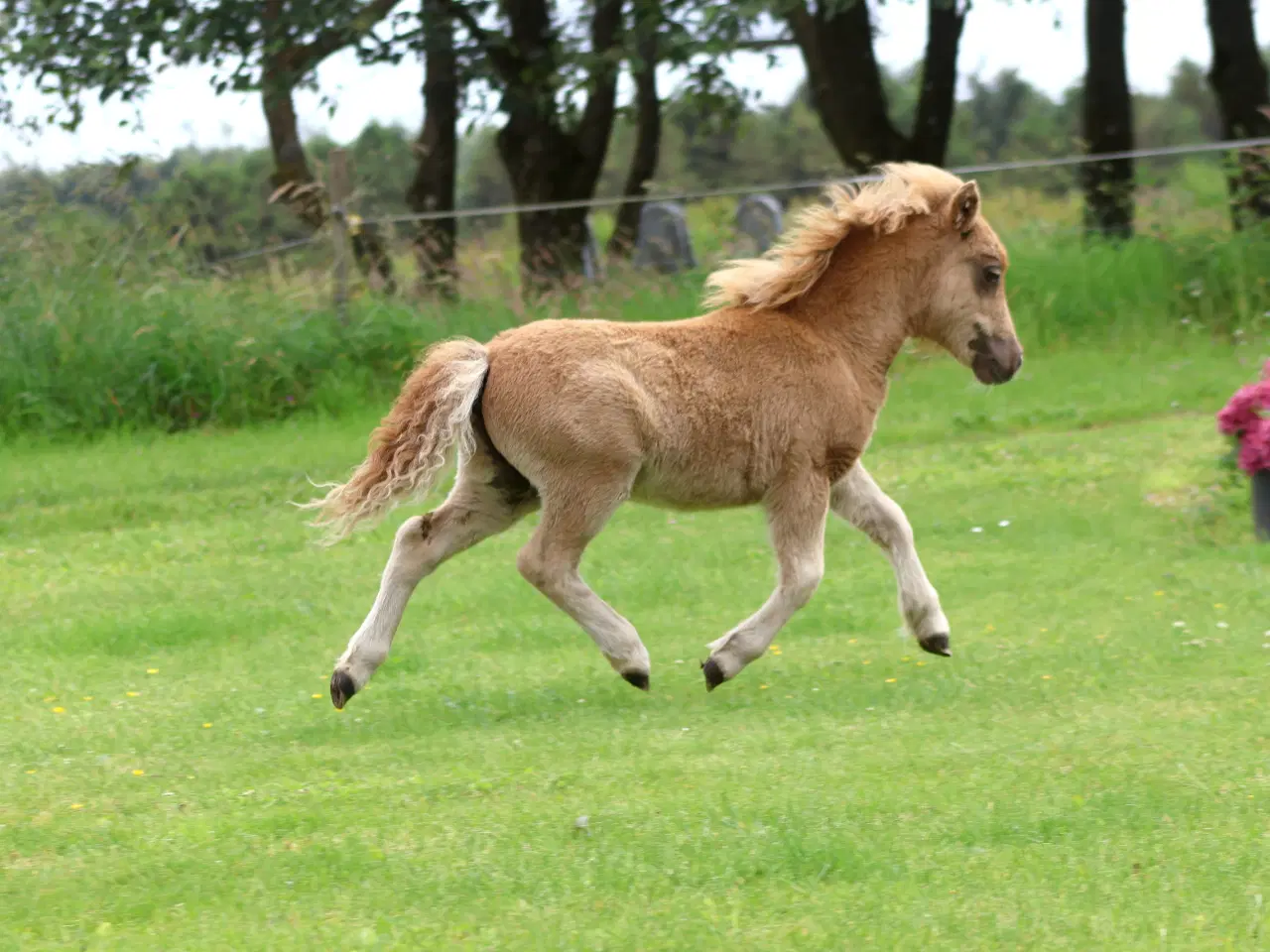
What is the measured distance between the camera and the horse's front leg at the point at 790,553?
5.99 meters

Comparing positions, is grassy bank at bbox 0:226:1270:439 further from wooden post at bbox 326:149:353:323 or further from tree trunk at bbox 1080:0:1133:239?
tree trunk at bbox 1080:0:1133:239

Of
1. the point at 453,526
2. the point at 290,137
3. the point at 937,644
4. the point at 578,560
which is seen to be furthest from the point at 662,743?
the point at 290,137

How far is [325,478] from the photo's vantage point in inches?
470

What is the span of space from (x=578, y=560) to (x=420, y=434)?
2.31ft

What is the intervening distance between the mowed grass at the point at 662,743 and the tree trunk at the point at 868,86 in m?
8.30

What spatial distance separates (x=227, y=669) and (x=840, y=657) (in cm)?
262

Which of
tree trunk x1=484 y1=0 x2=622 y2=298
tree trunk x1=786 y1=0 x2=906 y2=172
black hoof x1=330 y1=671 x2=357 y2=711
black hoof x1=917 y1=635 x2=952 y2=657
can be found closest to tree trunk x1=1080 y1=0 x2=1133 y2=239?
tree trunk x1=786 y1=0 x2=906 y2=172

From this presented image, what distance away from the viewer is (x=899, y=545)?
649cm

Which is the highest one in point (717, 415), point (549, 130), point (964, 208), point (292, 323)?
point (549, 130)

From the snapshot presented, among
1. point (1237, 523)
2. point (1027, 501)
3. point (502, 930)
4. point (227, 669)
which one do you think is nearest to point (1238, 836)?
point (502, 930)

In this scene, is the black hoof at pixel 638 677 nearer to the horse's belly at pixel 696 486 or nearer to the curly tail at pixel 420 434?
the horse's belly at pixel 696 486

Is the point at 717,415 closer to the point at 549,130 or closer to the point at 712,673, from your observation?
the point at 712,673

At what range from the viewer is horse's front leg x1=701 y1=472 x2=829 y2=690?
5.99m

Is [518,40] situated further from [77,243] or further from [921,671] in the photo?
[921,671]
